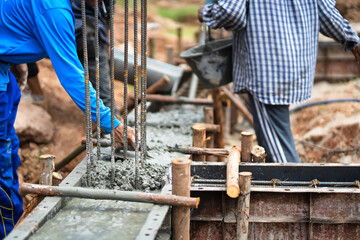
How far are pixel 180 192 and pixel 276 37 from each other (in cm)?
186

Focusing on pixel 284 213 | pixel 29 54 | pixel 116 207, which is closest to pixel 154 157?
pixel 116 207

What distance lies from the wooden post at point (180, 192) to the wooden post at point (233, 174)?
298 millimetres

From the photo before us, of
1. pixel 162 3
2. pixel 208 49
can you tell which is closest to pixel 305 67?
pixel 208 49

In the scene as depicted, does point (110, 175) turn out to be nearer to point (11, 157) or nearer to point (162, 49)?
point (11, 157)

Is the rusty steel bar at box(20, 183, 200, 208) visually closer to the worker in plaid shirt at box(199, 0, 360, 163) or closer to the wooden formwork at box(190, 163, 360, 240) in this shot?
the wooden formwork at box(190, 163, 360, 240)

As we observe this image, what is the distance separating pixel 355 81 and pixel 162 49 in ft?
25.9

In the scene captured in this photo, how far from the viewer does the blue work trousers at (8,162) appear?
10.2 ft

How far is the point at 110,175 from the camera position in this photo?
3053mm

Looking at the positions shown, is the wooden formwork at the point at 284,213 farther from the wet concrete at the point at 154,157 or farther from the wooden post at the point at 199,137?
the wooden post at the point at 199,137

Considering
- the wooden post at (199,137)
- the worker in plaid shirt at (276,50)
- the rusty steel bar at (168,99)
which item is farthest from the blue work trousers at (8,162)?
the rusty steel bar at (168,99)

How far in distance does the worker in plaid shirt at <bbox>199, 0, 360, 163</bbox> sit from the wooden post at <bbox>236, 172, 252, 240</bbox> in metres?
1.19

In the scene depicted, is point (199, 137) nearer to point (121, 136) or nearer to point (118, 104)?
point (121, 136)

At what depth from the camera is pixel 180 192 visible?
258 centimetres

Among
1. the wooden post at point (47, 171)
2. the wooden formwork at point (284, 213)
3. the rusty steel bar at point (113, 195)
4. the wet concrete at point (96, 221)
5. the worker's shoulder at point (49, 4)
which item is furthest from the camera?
the wooden formwork at point (284, 213)
